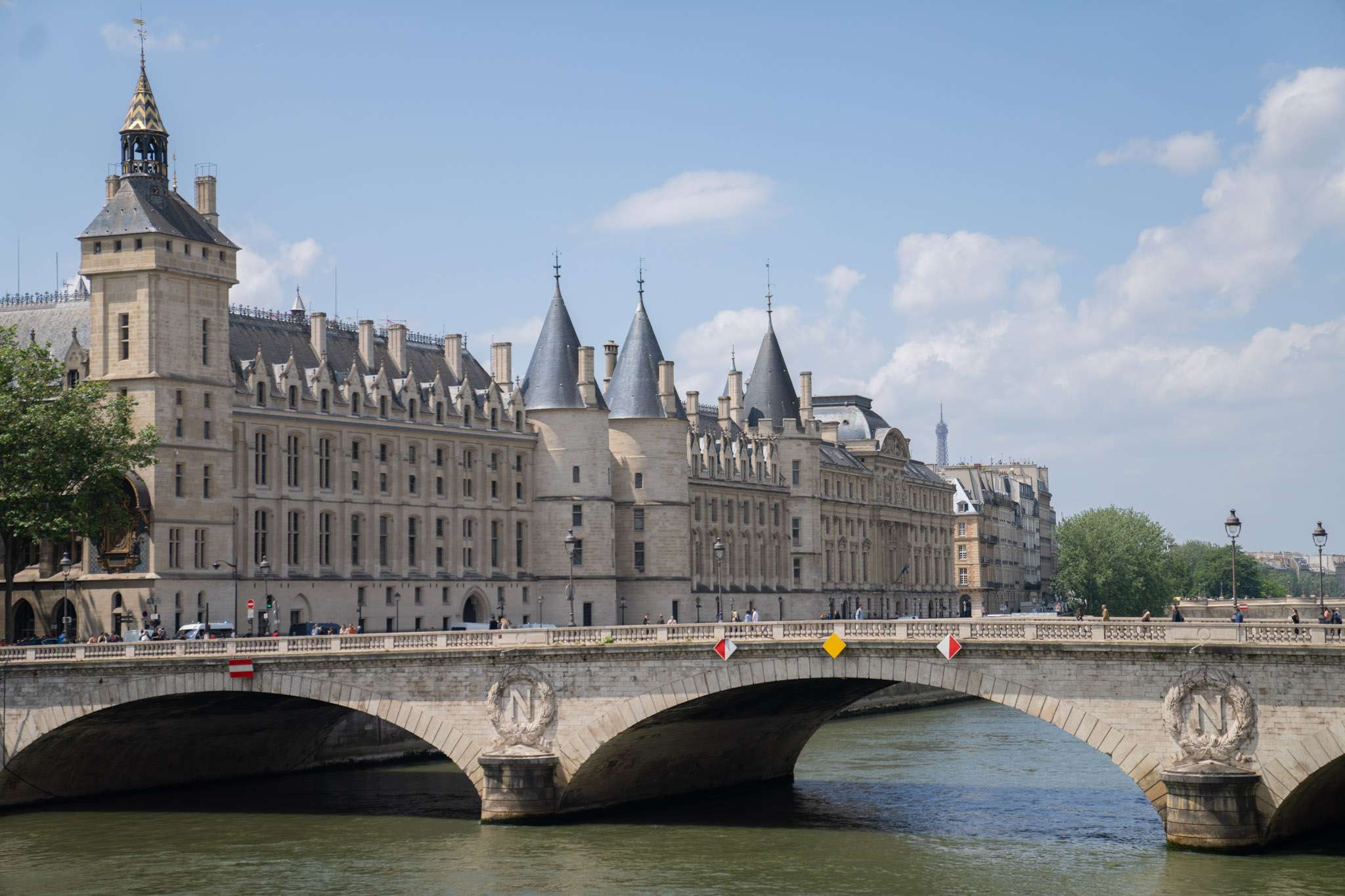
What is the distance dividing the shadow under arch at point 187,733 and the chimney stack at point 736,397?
71070 mm

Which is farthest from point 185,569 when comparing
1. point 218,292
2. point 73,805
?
point 73,805

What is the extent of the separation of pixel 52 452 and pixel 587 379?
127 ft

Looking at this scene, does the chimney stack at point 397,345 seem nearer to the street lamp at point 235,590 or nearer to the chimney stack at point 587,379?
the chimney stack at point 587,379

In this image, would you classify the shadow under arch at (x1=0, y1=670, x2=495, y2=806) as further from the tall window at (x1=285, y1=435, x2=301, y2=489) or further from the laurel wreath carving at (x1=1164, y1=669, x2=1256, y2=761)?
the tall window at (x1=285, y1=435, x2=301, y2=489)

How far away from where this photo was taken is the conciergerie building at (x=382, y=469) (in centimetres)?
8269

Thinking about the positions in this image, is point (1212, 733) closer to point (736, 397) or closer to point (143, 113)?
point (143, 113)

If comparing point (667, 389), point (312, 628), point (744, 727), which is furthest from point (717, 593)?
point (744, 727)

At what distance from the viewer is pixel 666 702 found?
182 feet

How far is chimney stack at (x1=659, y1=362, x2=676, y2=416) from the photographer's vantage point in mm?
114062

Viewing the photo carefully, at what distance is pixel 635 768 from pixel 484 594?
150 feet

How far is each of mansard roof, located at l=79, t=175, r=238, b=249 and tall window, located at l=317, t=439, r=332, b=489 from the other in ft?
42.3

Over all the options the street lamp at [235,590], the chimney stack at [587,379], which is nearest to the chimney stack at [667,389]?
the chimney stack at [587,379]

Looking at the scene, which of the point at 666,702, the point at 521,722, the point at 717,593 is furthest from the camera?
the point at 717,593

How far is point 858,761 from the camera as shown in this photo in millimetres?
74062
